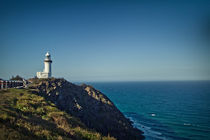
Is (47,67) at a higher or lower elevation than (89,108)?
higher

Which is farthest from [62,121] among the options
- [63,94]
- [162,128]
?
[162,128]

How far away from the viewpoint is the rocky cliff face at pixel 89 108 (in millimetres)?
30472

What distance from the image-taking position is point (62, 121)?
1048 centimetres

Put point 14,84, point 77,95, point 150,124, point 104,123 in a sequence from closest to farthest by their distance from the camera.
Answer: point 14,84 → point 104,123 → point 77,95 → point 150,124

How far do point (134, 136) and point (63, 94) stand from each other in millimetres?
22043

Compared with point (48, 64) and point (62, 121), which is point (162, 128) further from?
point (48, 64)

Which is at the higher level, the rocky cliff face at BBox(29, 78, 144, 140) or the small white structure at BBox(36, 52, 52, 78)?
the small white structure at BBox(36, 52, 52, 78)

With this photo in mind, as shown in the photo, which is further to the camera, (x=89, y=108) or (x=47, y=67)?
(x=47, y=67)

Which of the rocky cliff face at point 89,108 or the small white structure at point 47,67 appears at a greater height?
the small white structure at point 47,67

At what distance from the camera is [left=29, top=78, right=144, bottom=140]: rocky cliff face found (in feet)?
100.0

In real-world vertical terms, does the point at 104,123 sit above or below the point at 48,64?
below

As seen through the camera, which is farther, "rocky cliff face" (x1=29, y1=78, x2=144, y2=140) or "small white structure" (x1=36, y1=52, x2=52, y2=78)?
"small white structure" (x1=36, y1=52, x2=52, y2=78)

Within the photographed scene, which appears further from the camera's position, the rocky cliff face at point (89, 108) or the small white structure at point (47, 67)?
the small white structure at point (47, 67)

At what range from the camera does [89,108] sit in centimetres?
3681
